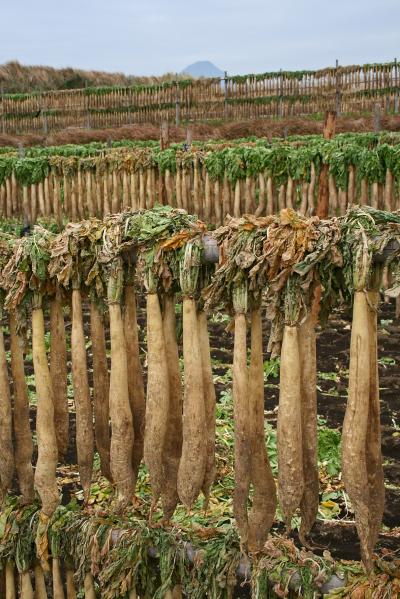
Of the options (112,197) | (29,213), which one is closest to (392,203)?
(112,197)

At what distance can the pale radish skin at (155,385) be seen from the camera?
2.79m

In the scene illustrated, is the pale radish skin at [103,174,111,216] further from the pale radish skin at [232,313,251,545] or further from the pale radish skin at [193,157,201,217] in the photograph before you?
the pale radish skin at [232,313,251,545]

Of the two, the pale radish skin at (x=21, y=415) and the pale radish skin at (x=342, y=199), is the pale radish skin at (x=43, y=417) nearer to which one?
the pale radish skin at (x=21, y=415)

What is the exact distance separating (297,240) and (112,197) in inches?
480

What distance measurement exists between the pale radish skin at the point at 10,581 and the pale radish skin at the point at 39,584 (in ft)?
0.38

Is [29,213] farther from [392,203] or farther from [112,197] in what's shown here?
[392,203]

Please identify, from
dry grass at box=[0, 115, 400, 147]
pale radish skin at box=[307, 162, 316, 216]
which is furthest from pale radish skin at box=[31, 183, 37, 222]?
dry grass at box=[0, 115, 400, 147]

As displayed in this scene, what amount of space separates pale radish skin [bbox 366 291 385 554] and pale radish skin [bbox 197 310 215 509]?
2.05 ft

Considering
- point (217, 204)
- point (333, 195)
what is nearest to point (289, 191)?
point (333, 195)

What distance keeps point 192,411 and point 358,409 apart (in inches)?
25.2

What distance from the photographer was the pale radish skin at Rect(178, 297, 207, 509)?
107 inches

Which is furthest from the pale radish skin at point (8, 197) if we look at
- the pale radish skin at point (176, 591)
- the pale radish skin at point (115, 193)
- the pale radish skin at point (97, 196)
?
the pale radish skin at point (176, 591)

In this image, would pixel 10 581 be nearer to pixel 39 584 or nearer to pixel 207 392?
pixel 39 584

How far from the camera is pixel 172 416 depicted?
2.94 meters
